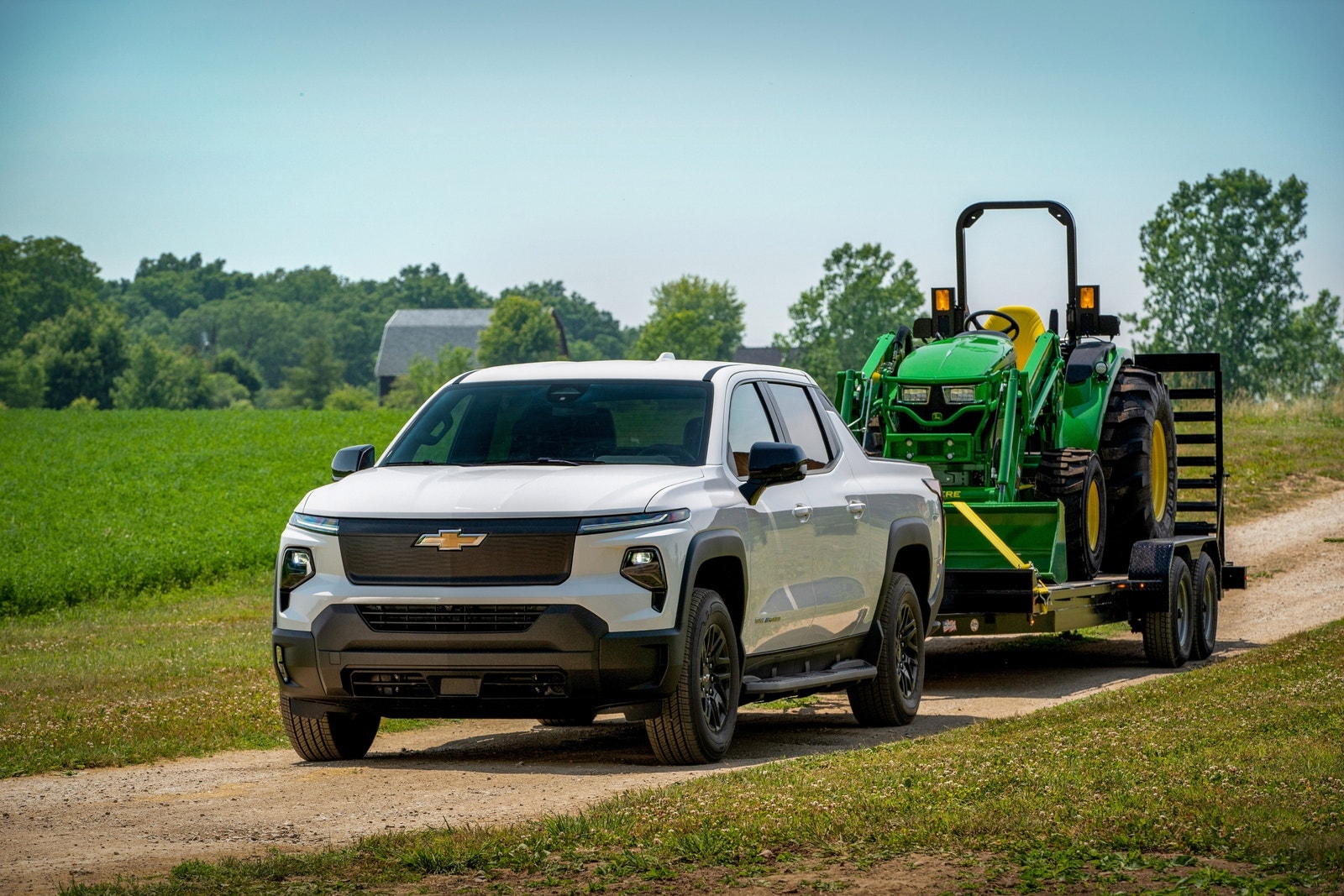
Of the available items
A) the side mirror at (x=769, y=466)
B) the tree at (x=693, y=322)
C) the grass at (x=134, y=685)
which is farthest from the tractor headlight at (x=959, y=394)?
the tree at (x=693, y=322)

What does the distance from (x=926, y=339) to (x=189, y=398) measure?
4127 inches

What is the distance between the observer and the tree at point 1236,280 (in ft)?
280

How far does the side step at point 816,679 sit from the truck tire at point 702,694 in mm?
201

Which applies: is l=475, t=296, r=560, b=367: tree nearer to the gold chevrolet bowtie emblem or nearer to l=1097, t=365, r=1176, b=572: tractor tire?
l=1097, t=365, r=1176, b=572: tractor tire

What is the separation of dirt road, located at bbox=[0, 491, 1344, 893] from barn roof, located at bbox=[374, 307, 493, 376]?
137 m

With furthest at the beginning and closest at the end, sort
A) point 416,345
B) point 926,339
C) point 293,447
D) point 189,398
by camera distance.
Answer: point 416,345, point 189,398, point 293,447, point 926,339

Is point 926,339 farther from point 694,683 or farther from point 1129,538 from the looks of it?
point 694,683

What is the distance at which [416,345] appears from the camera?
502 feet

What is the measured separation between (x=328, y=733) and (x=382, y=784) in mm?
1031

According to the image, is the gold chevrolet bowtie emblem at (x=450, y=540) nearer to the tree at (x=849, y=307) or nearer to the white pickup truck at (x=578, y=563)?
the white pickup truck at (x=578, y=563)

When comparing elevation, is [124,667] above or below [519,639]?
below

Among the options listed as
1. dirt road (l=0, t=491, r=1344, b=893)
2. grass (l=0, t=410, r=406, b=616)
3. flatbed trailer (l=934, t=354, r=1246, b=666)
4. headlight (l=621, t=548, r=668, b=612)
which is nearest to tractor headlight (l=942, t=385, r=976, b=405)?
flatbed trailer (l=934, t=354, r=1246, b=666)

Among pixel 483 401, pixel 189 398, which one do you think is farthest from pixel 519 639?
pixel 189 398

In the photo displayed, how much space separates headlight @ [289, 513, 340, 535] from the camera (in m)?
8.66
